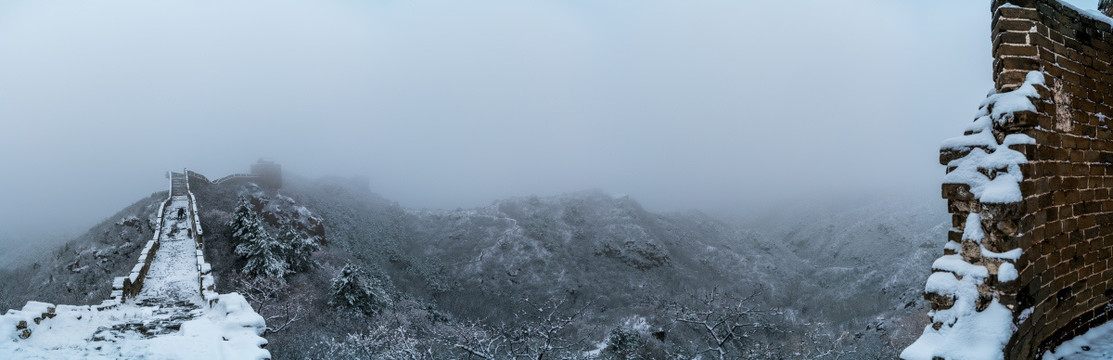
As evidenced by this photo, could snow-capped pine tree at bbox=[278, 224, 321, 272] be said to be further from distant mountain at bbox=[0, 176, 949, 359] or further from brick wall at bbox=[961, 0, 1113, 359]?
brick wall at bbox=[961, 0, 1113, 359]

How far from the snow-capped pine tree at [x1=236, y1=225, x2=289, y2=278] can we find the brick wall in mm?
25677

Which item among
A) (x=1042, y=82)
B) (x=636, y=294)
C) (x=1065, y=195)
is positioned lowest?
(x=636, y=294)

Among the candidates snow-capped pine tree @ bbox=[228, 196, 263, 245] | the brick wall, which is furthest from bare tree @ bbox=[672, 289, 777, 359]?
snow-capped pine tree @ bbox=[228, 196, 263, 245]

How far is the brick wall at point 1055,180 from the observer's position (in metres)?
4.06

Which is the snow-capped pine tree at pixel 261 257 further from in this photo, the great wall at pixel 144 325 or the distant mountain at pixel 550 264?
the great wall at pixel 144 325

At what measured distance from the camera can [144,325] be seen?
10.3 m

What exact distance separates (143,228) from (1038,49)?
35.2 meters

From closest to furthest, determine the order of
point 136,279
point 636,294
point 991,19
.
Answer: point 991,19
point 136,279
point 636,294

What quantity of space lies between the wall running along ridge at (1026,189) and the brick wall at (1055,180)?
12 mm

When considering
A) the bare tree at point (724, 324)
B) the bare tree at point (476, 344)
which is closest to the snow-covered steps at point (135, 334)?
the bare tree at point (476, 344)

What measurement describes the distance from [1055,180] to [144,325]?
15.6 metres

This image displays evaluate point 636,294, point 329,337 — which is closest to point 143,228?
point 329,337

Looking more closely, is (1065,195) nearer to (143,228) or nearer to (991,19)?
(991,19)

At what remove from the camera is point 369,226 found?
4862 cm
